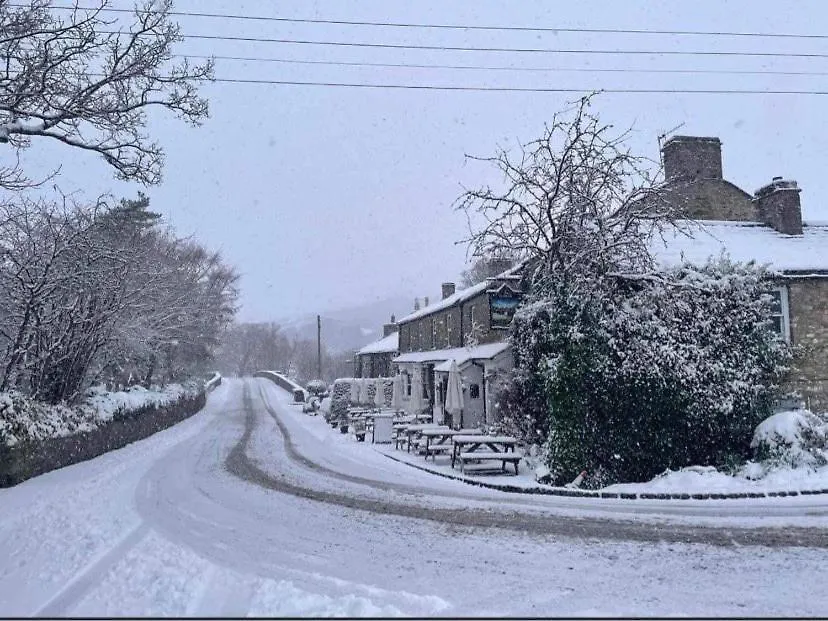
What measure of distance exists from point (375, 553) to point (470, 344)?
17.8m

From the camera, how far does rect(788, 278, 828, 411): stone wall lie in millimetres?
16344

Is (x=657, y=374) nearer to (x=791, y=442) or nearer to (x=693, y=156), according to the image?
(x=791, y=442)

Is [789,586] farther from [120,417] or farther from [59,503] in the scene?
[120,417]

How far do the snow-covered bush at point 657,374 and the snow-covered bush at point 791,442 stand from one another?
0.42 meters

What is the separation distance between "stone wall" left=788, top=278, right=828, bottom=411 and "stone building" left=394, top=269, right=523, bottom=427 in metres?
7.64

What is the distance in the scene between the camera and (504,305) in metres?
16.7

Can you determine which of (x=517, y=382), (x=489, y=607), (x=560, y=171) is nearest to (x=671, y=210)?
(x=560, y=171)

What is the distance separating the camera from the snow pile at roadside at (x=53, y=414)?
1452 centimetres

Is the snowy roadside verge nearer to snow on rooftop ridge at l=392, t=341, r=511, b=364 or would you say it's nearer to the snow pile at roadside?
the snow pile at roadside

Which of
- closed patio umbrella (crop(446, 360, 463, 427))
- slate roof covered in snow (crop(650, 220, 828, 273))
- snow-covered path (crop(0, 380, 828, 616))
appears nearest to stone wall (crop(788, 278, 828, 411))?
slate roof covered in snow (crop(650, 220, 828, 273))

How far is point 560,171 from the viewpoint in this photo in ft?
48.5

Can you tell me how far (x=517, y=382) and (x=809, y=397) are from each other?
26.4 ft

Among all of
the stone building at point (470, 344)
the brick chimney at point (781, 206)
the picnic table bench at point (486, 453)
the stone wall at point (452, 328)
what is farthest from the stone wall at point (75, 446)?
the brick chimney at point (781, 206)

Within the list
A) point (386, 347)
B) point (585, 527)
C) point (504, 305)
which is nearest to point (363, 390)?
point (386, 347)
